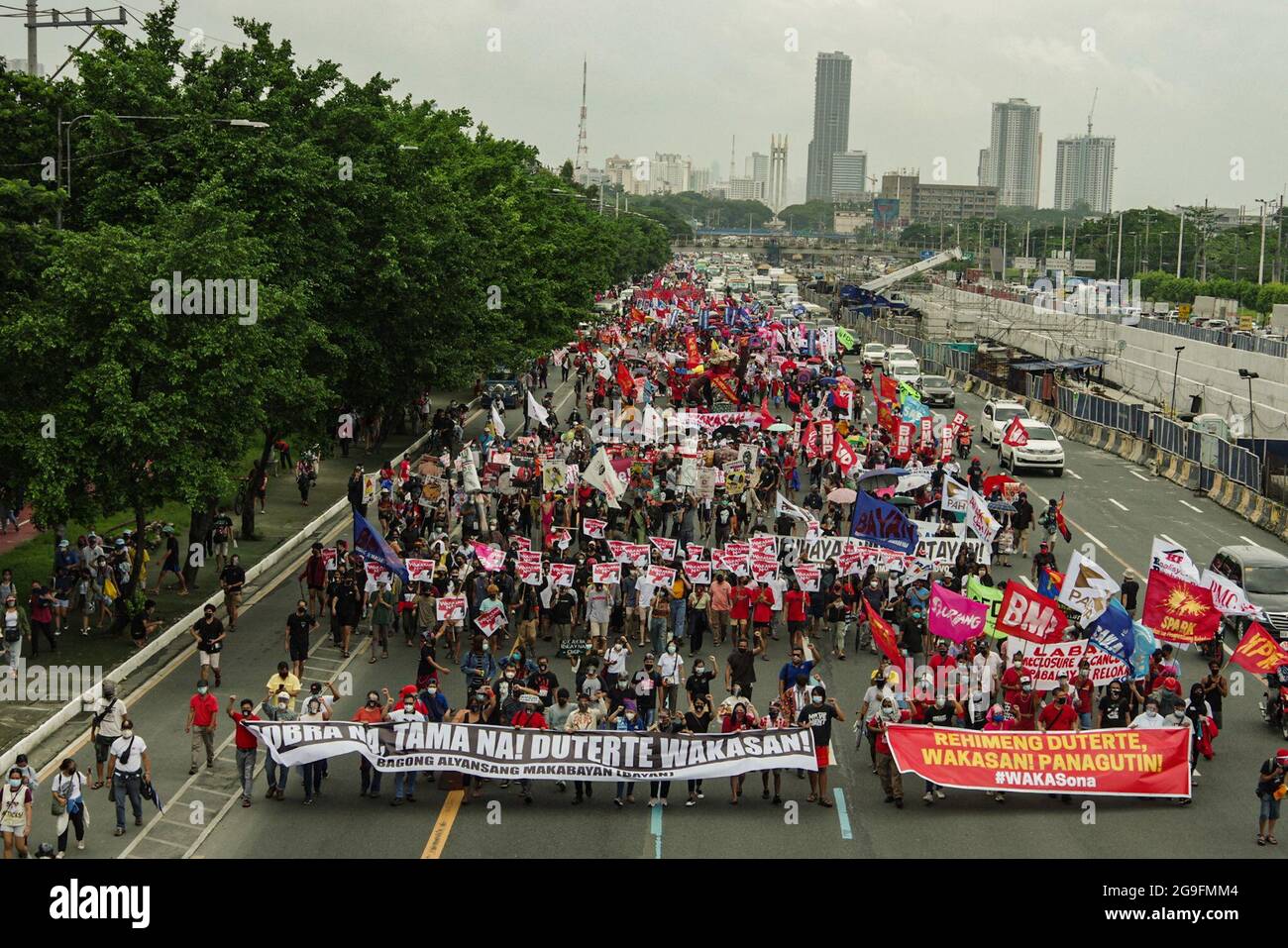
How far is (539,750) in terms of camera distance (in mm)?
19203

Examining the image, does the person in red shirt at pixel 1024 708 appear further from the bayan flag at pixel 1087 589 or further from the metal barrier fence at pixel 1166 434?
the metal barrier fence at pixel 1166 434

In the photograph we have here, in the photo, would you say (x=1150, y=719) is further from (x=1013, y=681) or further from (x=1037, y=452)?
(x=1037, y=452)

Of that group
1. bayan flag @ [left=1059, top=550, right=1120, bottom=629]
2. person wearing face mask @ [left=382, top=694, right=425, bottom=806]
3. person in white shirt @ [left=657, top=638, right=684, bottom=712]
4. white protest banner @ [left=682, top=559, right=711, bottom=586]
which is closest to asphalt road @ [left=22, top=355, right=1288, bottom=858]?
person wearing face mask @ [left=382, top=694, right=425, bottom=806]

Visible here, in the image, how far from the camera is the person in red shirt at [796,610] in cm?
2667

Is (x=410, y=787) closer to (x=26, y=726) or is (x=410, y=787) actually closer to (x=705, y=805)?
(x=705, y=805)

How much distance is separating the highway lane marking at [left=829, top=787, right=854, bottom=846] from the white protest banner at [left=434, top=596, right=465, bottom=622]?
8307mm

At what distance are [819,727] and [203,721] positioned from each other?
7662 millimetres

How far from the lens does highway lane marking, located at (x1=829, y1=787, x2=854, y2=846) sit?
59.8 ft

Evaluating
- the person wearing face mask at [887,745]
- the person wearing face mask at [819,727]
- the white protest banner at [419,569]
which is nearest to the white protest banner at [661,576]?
the white protest banner at [419,569]

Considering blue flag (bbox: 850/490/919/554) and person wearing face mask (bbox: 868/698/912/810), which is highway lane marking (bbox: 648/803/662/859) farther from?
blue flag (bbox: 850/490/919/554)

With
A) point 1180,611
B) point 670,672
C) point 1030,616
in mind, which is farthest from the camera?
point 1180,611

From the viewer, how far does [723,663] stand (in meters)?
25.8

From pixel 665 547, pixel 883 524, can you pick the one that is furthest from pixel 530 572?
pixel 883 524

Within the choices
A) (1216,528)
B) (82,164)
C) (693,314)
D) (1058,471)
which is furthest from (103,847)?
(693,314)
